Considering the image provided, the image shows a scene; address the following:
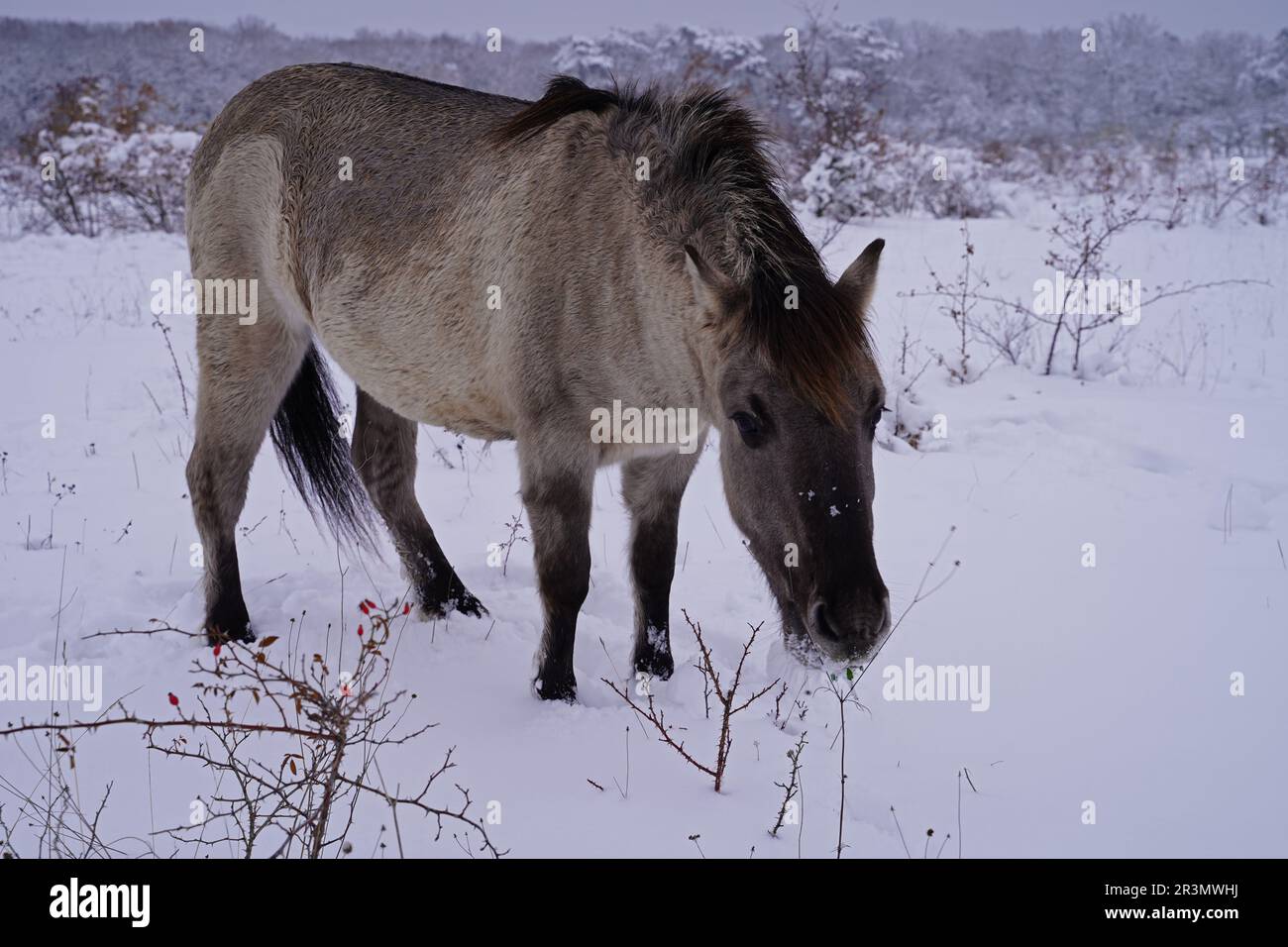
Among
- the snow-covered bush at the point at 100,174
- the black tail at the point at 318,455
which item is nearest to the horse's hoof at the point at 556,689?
the black tail at the point at 318,455

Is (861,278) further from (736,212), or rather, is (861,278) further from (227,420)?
(227,420)

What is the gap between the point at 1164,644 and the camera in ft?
12.8

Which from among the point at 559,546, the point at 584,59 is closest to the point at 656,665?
the point at 559,546

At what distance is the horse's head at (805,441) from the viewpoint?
2.61 m

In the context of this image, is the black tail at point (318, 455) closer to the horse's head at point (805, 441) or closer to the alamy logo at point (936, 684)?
the horse's head at point (805, 441)

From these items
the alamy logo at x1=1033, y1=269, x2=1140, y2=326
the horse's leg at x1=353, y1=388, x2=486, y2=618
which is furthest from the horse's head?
the alamy logo at x1=1033, y1=269, x2=1140, y2=326

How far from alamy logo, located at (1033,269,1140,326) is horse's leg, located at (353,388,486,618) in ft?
20.8

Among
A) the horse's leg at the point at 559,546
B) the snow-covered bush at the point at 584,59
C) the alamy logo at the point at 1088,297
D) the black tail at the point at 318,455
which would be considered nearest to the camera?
the horse's leg at the point at 559,546

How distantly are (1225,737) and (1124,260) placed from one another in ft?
31.0

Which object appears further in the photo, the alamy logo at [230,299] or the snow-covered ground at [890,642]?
the alamy logo at [230,299]

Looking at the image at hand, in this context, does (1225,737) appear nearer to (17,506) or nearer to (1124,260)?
(17,506)

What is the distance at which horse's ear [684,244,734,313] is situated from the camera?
9.51 feet

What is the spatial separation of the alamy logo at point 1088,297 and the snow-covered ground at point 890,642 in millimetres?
895

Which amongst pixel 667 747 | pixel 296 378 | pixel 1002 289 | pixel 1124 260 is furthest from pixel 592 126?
pixel 1124 260
